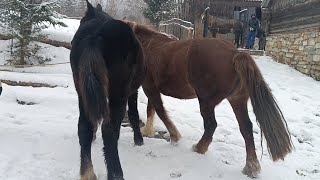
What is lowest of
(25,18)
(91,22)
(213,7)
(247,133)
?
(247,133)

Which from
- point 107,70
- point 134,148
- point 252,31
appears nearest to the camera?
point 107,70

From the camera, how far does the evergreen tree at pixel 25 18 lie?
33.9ft

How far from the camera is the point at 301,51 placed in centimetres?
1112

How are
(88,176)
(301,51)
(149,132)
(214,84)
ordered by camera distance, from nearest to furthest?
1. (88,176)
2. (214,84)
3. (149,132)
4. (301,51)

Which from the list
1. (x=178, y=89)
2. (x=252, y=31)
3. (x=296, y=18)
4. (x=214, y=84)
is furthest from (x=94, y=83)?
(x=252, y=31)

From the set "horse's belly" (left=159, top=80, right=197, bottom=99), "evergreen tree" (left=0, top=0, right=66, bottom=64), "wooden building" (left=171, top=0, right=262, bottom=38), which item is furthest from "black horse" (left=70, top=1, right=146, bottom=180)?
"wooden building" (left=171, top=0, right=262, bottom=38)

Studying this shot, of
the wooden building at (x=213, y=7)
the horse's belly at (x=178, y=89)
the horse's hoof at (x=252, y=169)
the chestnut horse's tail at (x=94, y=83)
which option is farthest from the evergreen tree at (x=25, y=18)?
the wooden building at (x=213, y=7)

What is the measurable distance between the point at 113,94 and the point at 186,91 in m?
1.27

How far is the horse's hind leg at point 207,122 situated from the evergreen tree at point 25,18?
838 centimetres

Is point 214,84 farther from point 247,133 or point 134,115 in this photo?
point 134,115

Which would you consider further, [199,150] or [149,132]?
[149,132]

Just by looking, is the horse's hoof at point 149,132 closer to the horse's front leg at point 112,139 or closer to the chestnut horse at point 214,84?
the chestnut horse at point 214,84

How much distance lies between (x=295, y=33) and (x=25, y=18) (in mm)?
9500

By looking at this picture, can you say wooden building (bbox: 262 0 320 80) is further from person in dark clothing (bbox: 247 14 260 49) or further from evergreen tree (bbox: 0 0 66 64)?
evergreen tree (bbox: 0 0 66 64)
